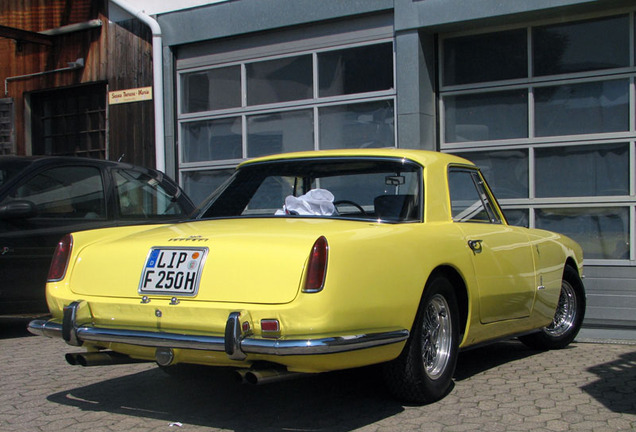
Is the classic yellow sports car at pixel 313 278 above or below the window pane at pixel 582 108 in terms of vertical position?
below

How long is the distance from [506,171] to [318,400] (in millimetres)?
5354

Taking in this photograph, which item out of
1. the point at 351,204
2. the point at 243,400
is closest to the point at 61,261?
the point at 243,400

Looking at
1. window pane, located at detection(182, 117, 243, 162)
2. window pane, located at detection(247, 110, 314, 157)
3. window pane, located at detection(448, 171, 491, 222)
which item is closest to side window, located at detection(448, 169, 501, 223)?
window pane, located at detection(448, 171, 491, 222)

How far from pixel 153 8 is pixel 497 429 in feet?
30.4

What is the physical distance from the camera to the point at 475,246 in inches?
201

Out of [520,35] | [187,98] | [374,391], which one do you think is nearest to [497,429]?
[374,391]

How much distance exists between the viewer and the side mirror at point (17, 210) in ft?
22.6

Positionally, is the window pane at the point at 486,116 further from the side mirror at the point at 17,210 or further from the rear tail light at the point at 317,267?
the rear tail light at the point at 317,267

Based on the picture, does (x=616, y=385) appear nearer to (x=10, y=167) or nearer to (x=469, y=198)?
(x=469, y=198)

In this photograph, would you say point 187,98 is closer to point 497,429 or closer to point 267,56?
point 267,56

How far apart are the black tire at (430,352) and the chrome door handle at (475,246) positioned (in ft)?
1.23

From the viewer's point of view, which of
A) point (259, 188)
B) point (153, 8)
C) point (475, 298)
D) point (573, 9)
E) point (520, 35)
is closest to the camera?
point (475, 298)

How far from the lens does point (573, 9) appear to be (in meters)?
8.80

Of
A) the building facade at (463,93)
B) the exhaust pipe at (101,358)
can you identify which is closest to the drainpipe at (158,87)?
the building facade at (463,93)
